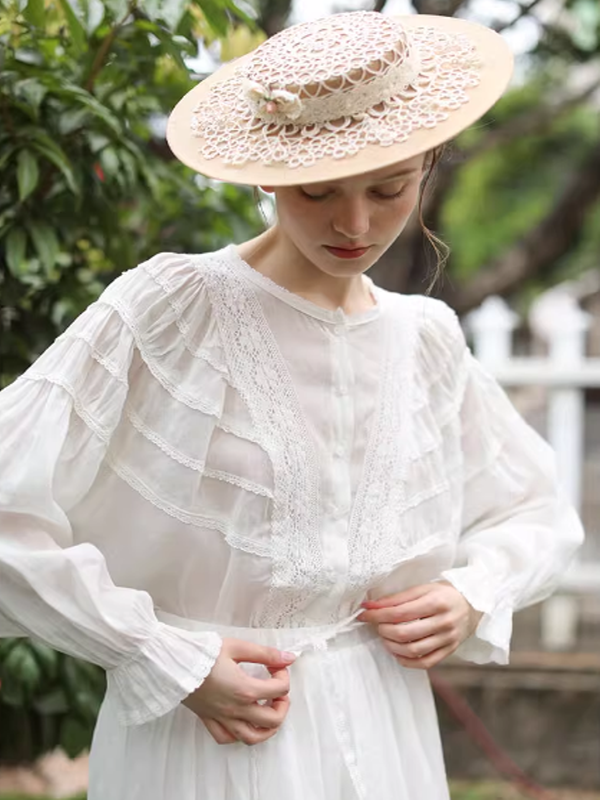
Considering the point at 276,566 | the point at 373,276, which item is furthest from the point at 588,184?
the point at 276,566

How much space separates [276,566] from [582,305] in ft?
25.6

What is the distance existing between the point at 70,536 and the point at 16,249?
0.58 m

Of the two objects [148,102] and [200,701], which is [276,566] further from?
[148,102]

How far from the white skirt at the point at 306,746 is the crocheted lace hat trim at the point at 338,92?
0.57m

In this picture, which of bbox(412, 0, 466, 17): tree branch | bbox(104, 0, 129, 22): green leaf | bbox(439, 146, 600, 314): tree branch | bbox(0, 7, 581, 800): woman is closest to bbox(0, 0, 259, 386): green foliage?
bbox(104, 0, 129, 22): green leaf

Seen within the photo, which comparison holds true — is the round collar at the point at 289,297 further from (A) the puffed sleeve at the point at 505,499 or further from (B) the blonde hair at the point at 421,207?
(A) the puffed sleeve at the point at 505,499

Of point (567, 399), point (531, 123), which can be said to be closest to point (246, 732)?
point (567, 399)

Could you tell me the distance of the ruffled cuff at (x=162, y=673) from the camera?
1248 millimetres

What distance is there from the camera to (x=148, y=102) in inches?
75.0

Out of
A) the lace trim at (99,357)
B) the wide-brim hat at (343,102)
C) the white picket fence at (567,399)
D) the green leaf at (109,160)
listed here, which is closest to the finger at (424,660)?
the lace trim at (99,357)

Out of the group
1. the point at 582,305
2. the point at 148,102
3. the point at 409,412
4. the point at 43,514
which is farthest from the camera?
the point at 582,305

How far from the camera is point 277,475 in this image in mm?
1352

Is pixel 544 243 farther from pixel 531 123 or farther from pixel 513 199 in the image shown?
pixel 513 199

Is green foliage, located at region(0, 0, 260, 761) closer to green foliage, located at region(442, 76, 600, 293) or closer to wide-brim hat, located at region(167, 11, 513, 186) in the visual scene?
wide-brim hat, located at region(167, 11, 513, 186)
